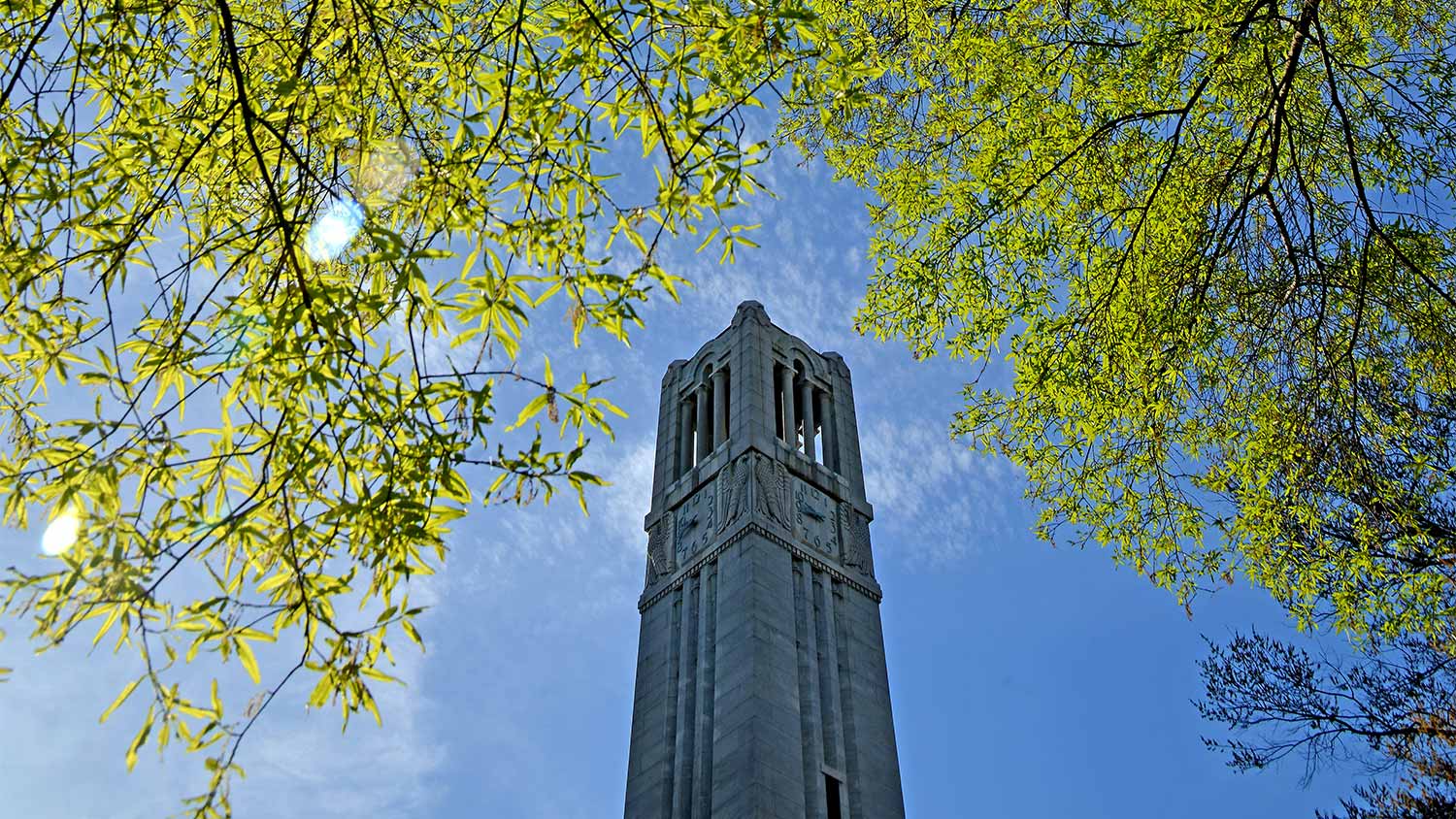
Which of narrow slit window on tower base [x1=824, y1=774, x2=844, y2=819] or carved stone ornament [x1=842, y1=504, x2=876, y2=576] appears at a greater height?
carved stone ornament [x1=842, y1=504, x2=876, y2=576]

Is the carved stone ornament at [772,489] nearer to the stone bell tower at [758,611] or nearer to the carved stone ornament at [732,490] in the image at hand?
the stone bell tower at [758,611]

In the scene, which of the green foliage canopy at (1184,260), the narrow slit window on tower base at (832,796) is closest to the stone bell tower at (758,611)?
the narrow slit window on tower base at (832,796)

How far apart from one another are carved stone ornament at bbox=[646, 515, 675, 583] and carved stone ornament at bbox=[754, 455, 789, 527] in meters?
3.40

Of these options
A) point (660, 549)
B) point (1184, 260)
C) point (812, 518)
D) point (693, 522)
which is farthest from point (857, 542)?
point (1184, 260)

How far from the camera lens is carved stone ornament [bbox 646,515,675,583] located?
30.1m

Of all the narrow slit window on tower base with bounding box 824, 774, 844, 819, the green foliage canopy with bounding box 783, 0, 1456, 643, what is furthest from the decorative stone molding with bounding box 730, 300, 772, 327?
the green foliage canopy with bounding box 783, 0, 1456, 643

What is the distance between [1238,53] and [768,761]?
17539 millimetres

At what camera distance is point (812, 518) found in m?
29.9

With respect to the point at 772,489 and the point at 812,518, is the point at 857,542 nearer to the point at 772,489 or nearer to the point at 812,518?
the point at 812,518

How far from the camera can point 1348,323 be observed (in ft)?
33.6

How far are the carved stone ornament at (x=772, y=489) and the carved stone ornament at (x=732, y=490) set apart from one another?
0.33 metres

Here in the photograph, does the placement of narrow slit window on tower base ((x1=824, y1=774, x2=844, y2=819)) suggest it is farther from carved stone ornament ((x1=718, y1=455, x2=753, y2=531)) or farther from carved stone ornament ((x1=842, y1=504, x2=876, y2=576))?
carved stone ornament ((x1=718, y1=455, x2=753, y2=531))

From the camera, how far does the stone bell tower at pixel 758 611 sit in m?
24.0

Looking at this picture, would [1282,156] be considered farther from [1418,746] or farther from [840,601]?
[840,601]
